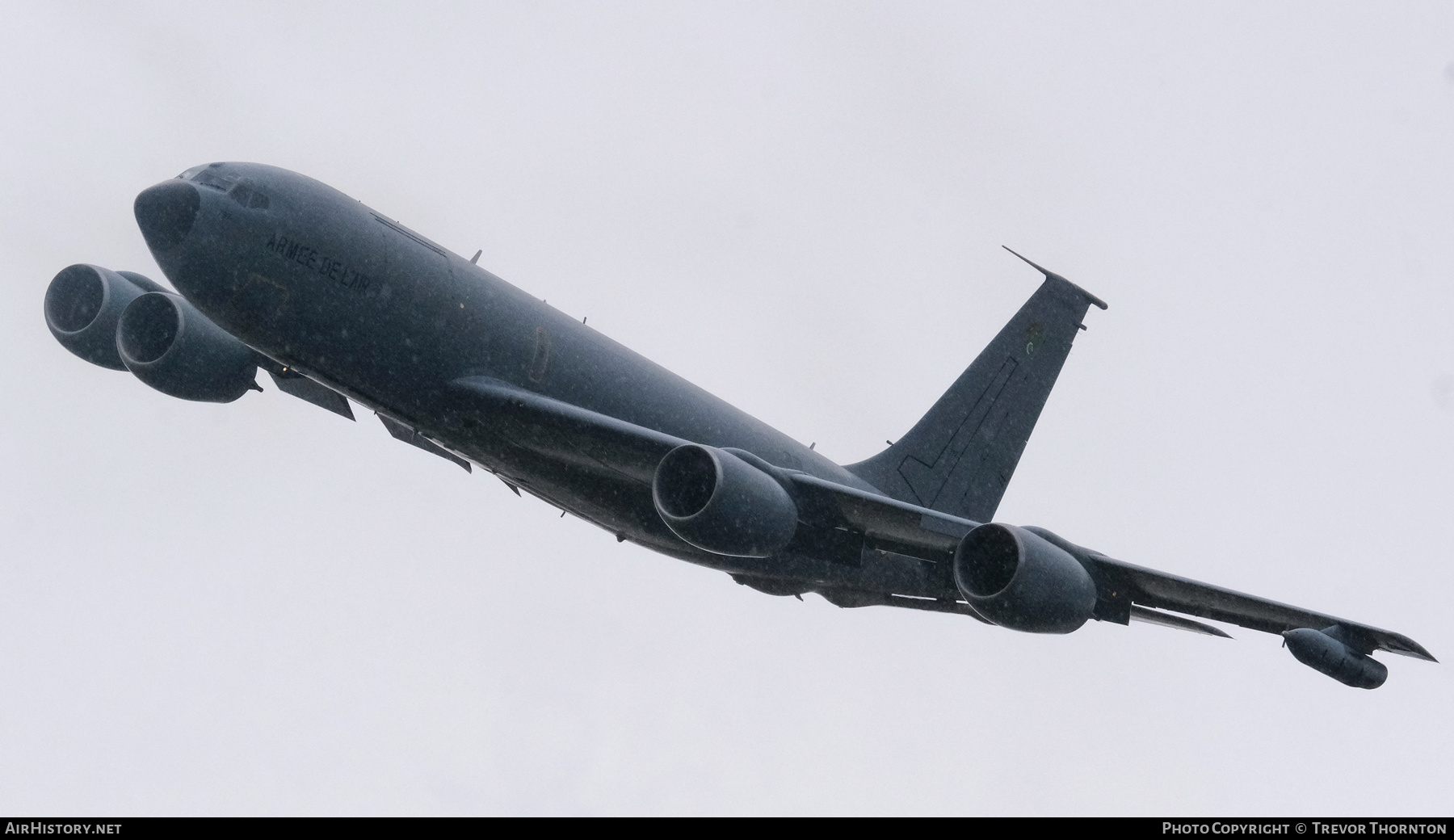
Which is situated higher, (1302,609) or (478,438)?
(1302,609)

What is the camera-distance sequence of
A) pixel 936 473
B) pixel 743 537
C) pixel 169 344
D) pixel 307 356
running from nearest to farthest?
1. pixel 743 537
2. pixel 307 356
3. pixel 169 344
4. pixel 936 473

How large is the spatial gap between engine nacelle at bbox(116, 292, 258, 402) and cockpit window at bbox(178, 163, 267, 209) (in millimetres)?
3764

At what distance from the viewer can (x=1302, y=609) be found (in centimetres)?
1923

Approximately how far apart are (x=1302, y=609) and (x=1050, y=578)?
411cm

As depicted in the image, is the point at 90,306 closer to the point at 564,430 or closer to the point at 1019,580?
the point at 564,430

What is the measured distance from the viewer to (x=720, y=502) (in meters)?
18.1

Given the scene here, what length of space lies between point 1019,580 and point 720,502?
4.73 metres

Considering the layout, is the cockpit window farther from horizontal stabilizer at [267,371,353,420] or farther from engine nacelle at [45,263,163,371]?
horizontal stabilizer at [267,371,353,420]

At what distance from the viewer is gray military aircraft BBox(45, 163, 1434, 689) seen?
18.7 m

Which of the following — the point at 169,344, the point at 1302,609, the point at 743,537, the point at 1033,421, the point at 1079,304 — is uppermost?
the point at 1079,304

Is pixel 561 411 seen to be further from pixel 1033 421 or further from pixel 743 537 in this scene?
pixel 1033 421

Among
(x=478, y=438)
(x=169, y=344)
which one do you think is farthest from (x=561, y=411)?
(x=169, y=344)

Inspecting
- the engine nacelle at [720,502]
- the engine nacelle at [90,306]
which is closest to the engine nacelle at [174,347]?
the engine nacelle at [90,306]

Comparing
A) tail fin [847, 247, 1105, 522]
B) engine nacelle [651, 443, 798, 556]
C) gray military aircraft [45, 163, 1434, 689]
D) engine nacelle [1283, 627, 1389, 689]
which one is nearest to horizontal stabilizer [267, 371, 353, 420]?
gray military aircraft [45, 163, 1434, 689]
